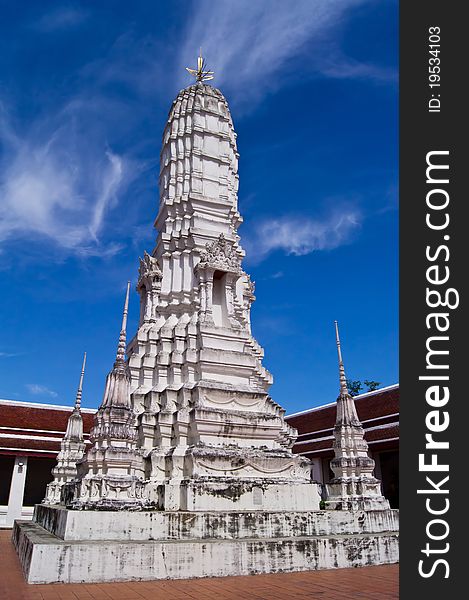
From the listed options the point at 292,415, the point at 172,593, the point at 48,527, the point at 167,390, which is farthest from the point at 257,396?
the point at 292,415

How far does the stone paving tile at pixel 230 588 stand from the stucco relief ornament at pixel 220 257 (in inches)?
399

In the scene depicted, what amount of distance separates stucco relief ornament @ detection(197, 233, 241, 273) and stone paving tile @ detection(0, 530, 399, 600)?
10.1m

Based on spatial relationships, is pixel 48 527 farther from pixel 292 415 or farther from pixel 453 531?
pixel 292 415

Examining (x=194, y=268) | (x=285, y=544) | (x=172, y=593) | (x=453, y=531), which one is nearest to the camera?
(x=453, y=531)

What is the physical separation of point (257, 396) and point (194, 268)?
18.3 feet

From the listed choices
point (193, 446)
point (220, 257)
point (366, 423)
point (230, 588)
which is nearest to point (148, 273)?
point (220, 257)

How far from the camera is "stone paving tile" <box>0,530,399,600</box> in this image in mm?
6934

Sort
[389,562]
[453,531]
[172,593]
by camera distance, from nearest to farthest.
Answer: [453,531] → [172,593] → [389,562]

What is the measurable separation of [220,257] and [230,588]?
1114cm

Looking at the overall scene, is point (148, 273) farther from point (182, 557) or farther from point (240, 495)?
point (182, 557)

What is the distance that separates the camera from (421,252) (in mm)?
5648

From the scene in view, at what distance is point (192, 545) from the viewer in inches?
343

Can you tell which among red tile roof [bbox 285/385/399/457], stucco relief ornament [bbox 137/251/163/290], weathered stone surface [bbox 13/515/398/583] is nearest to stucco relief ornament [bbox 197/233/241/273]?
stucco relief ornament [bbox 137/251/163/290]

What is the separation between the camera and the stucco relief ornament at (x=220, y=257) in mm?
16625
